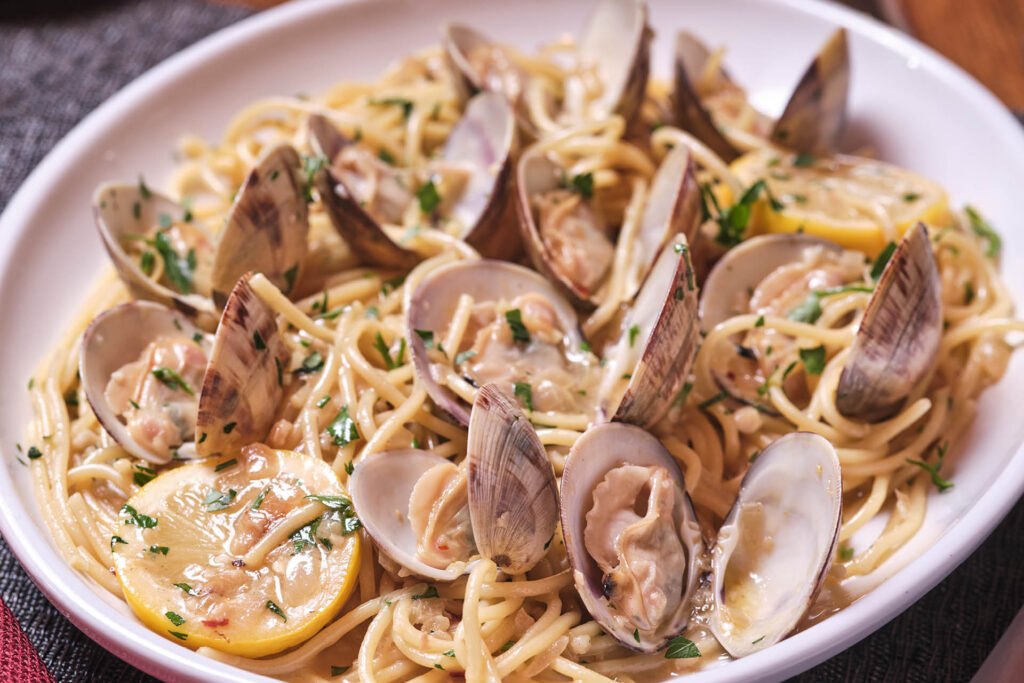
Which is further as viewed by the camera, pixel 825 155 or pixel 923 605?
pixel 825 155

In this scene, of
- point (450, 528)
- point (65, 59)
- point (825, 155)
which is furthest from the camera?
point (65, 59)

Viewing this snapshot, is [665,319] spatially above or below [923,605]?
above

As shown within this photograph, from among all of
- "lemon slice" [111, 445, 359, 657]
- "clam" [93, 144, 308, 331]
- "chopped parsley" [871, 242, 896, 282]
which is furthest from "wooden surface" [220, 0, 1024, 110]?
"lemon slice" [111, 445, 359, 657]

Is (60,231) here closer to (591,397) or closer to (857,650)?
(591,397)

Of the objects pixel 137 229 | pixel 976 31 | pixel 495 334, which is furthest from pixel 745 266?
pixel 976 31

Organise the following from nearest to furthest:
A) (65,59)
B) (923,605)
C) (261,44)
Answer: (923,605), (261,44), (65,59)

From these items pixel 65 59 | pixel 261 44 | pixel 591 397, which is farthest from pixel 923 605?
pixel 65 59

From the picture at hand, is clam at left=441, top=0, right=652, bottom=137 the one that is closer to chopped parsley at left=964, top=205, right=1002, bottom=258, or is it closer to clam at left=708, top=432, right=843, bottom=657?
chopped parsley at left=964, top=205, right=1002, bottom=258
